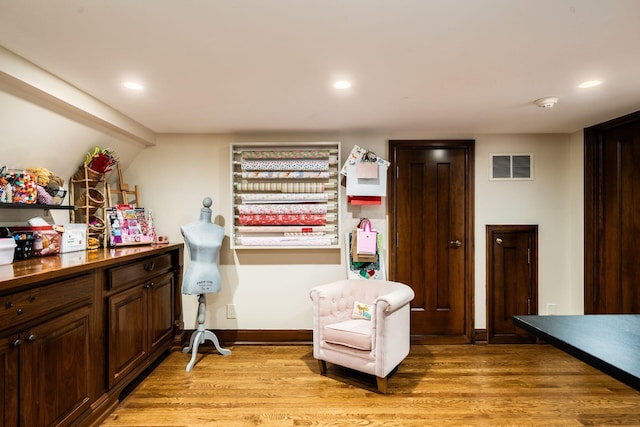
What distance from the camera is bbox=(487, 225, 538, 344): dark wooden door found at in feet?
11.2

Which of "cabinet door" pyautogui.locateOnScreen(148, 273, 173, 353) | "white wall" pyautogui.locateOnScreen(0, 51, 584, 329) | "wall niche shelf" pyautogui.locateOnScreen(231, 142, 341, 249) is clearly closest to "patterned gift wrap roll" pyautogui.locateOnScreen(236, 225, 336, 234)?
"wall niche shelf" pyautogui.locateOnScreen(231, 142, 341, 249)

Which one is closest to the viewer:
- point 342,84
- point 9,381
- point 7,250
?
point 9,381

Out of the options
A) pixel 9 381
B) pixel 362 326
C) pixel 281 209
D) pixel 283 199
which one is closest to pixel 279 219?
pixel 281 209

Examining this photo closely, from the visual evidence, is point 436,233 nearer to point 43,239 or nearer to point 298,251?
point 298,251

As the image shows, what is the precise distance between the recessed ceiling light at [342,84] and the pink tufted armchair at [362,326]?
1.49 m

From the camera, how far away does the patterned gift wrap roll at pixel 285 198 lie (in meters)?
3.25

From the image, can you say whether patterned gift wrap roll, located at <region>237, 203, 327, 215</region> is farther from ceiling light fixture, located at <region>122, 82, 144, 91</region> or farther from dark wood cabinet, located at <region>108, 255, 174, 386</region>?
ceiling light fixture, located at <region>122, 82, 144, 91</region>

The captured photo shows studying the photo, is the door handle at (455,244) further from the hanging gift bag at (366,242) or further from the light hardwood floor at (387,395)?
the light hardwood floor at (387,395)

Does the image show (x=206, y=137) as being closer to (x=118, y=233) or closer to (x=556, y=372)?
(x=118, y=233)

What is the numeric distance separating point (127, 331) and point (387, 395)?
6.37ft

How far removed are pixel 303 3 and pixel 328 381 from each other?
8.31 feet

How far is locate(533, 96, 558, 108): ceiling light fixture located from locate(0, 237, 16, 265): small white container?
3.52 meters

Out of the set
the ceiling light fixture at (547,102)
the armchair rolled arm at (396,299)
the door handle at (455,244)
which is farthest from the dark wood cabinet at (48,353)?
the ceiling light fixture at (547,102)

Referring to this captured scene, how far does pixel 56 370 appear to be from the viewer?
1.73 meters
